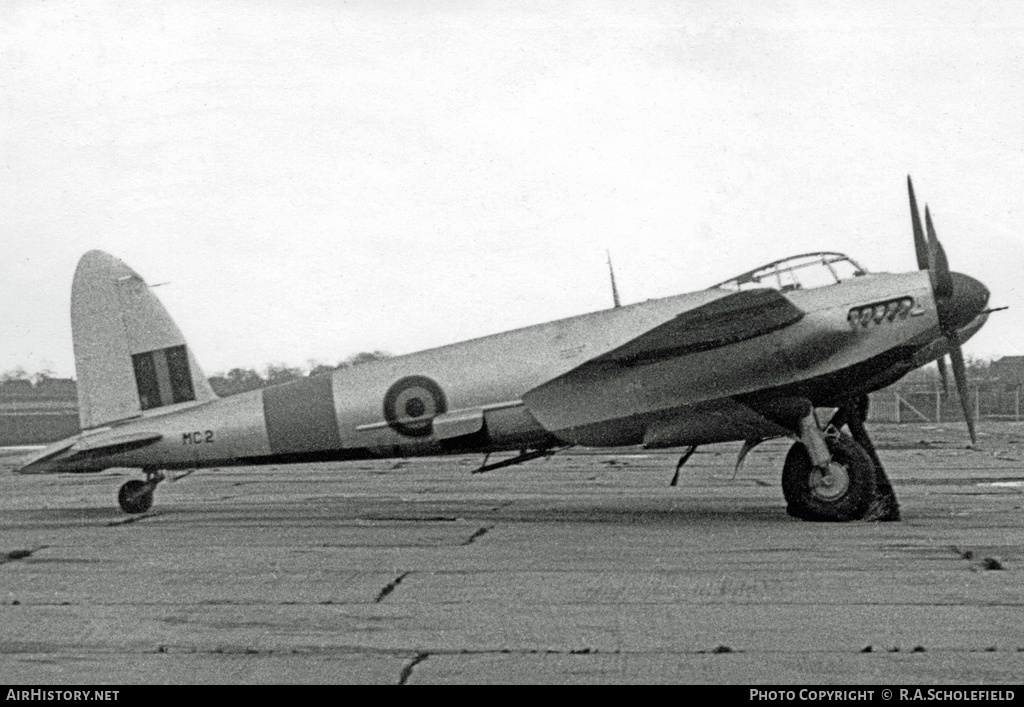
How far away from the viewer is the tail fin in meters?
13.6

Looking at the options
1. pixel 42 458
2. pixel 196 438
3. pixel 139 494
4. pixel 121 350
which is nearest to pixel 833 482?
pixel 196 438

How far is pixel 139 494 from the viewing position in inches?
529

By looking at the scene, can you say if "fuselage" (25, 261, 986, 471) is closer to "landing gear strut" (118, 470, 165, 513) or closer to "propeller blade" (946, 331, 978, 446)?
"propeller blade" (946, 331, 978, 446)

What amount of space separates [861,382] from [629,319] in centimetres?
259

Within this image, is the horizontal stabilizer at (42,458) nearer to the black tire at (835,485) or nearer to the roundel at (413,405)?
the roundel at (413,405)

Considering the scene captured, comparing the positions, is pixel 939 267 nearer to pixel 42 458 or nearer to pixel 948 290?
pixel 948 290

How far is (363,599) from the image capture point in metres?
7.24

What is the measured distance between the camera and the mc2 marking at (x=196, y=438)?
43.6ft

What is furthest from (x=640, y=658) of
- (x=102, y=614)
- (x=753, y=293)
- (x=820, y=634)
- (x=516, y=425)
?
(x=516, y=425)

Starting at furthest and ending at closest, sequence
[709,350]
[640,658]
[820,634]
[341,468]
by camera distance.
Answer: [341,468]
[709,350]
[820,634]
[640,658]

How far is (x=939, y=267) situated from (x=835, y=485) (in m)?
2.45

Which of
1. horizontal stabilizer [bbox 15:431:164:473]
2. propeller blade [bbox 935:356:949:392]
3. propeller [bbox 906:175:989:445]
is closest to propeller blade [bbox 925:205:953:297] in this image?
propeller [bbox 906:175:989:445]

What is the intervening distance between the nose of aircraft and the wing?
4.60 feet

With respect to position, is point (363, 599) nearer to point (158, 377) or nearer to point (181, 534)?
point (181, 534)
